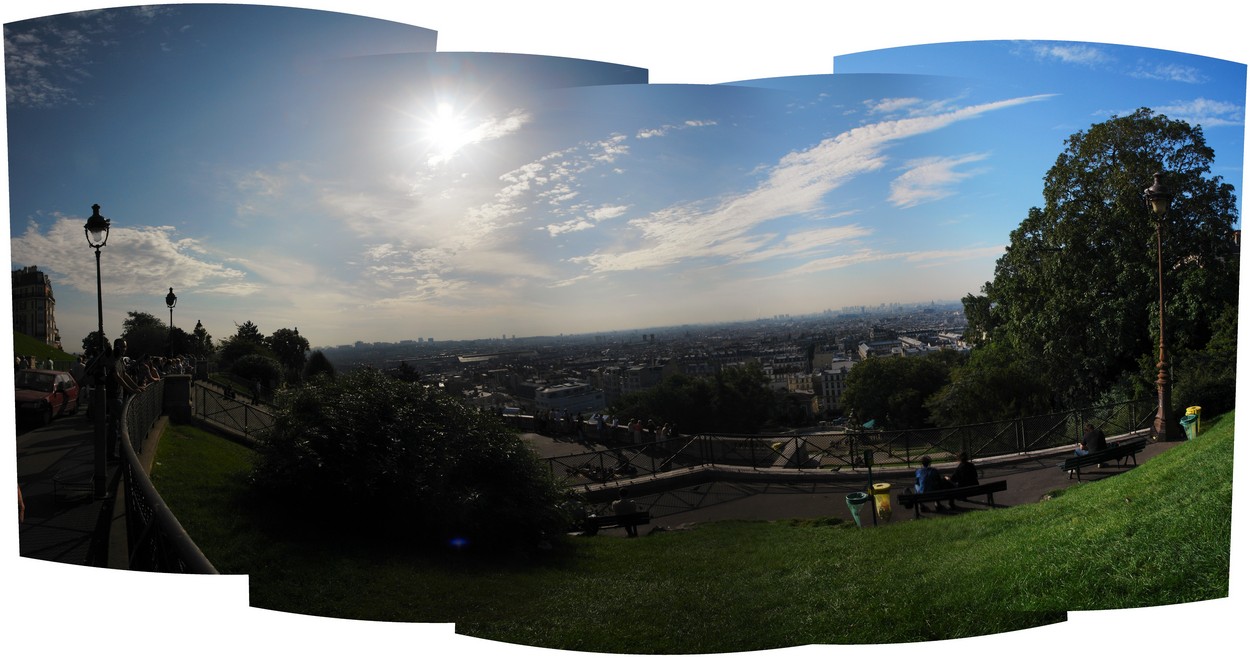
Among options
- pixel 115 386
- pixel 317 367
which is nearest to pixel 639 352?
pixel 317 367

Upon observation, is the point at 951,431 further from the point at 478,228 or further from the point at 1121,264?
the point at 478,228

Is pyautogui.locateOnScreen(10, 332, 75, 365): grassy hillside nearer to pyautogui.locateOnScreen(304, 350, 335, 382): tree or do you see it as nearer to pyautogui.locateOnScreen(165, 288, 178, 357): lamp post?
pyautogui.locateOnScreen(165, 288, 178, 357): lamp post

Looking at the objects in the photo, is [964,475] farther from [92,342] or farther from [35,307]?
[35,307]

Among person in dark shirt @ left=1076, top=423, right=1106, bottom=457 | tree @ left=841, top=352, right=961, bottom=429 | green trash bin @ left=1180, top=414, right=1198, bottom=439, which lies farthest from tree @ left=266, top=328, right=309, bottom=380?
green trash bin @ left=1180, top=414, right=1198, bottom=439

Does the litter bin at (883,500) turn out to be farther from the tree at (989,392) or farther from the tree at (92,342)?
the tree at (92,342)

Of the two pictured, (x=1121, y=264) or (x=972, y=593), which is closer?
(x=972, y=593)

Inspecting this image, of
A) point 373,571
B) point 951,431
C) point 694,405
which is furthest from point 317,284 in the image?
point 951,431

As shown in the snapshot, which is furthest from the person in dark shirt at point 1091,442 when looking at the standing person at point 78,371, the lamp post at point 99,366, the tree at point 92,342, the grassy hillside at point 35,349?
the grassy hillside at point 35,349
